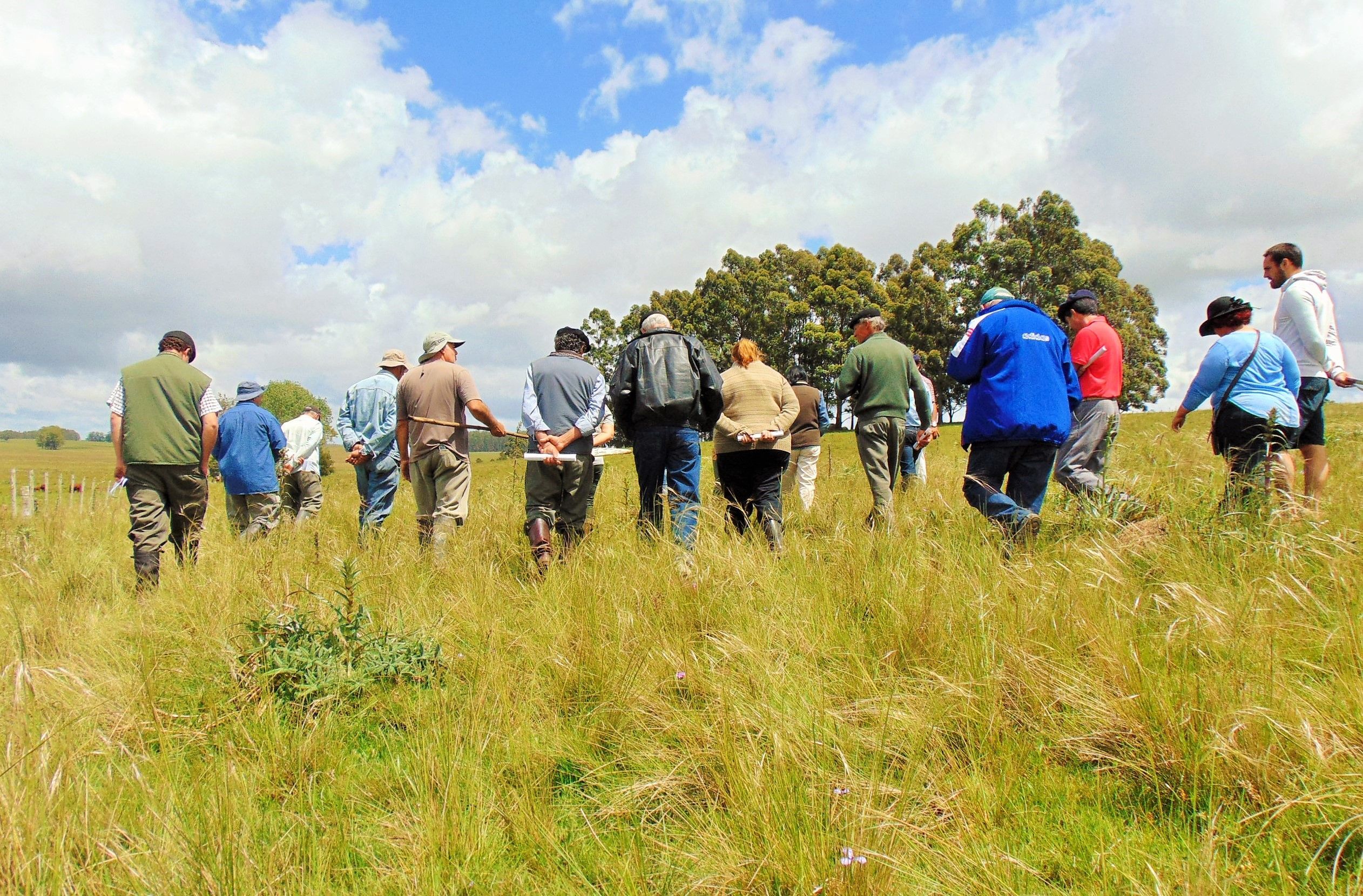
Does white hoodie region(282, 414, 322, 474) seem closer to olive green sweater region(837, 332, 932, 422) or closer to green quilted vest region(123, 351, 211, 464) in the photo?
green quilted vest region(123, 351, 211, 464)

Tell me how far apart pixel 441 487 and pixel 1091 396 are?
5.20 meters

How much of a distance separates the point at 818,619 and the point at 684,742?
40.3 inches

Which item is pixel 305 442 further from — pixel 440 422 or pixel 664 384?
pixel 664 384

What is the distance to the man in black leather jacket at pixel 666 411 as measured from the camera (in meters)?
4.70

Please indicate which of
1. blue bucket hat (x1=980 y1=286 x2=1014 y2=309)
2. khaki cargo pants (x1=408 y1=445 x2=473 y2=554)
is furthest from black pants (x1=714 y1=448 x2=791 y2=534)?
khaki cargo pants (x1=408 y1=445 x2=473 y2=554)

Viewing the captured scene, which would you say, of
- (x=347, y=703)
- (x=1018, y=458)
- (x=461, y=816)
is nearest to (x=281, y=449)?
(x=347, y=703)

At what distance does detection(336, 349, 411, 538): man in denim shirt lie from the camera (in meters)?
6.31

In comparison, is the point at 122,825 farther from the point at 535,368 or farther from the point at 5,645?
the point at 535,368

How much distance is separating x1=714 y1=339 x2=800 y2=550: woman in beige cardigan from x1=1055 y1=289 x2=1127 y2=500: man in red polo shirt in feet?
7.09

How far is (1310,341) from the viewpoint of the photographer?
471cm

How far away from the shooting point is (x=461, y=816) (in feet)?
5.94

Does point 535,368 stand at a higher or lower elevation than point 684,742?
higher

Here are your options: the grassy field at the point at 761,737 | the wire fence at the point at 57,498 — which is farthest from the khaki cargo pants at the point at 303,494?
the grassy field at the point at 761,737

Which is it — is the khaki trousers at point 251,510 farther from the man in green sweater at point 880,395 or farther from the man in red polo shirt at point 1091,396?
the man in red polo shirt at point 1091,396
